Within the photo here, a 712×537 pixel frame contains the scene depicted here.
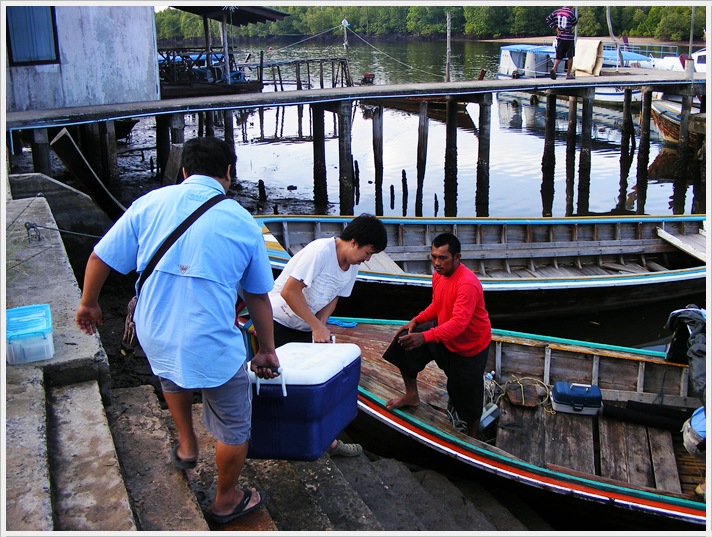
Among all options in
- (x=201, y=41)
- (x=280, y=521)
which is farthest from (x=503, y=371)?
(x=201, y=41)

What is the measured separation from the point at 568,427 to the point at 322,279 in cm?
283

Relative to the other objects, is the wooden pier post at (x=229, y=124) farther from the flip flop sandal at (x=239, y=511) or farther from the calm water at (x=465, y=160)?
the flip flop sandal at (x=239, y=511)

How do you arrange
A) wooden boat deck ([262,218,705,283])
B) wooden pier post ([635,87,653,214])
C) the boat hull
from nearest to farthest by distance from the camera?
the boat hull, wooden boat deck ([262,218,705,283]), wooden pier post ([635,87,653,214])

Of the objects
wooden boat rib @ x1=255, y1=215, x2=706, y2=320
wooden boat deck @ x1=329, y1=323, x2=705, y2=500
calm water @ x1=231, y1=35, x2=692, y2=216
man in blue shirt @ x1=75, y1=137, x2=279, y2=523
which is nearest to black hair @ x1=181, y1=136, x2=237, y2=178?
man in blue shirt @ x1=75, y1=137, x2=279, y2=523

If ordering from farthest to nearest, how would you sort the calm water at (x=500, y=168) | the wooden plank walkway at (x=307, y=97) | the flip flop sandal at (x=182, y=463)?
the wooden plank walkway at (x=307, y=97) < the calm water at (x=500, y=168) < the flip flop sandal at (x=182, y=463)

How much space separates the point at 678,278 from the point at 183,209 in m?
9.12

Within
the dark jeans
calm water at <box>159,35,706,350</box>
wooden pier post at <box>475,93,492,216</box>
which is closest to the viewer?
the dark jeans

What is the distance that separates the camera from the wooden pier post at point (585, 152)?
1883cm

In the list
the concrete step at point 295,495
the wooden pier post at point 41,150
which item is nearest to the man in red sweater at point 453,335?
the concrete step at point 295,495

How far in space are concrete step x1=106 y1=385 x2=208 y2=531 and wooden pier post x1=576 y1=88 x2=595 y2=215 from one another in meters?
16.3

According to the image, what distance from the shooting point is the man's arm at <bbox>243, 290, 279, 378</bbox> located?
302 cm

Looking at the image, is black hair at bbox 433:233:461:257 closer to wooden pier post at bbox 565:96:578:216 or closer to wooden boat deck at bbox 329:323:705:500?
wooden boat deck at bbox 329:323:705:500

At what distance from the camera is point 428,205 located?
61.6 feet

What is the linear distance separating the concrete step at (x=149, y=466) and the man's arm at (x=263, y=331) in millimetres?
699
